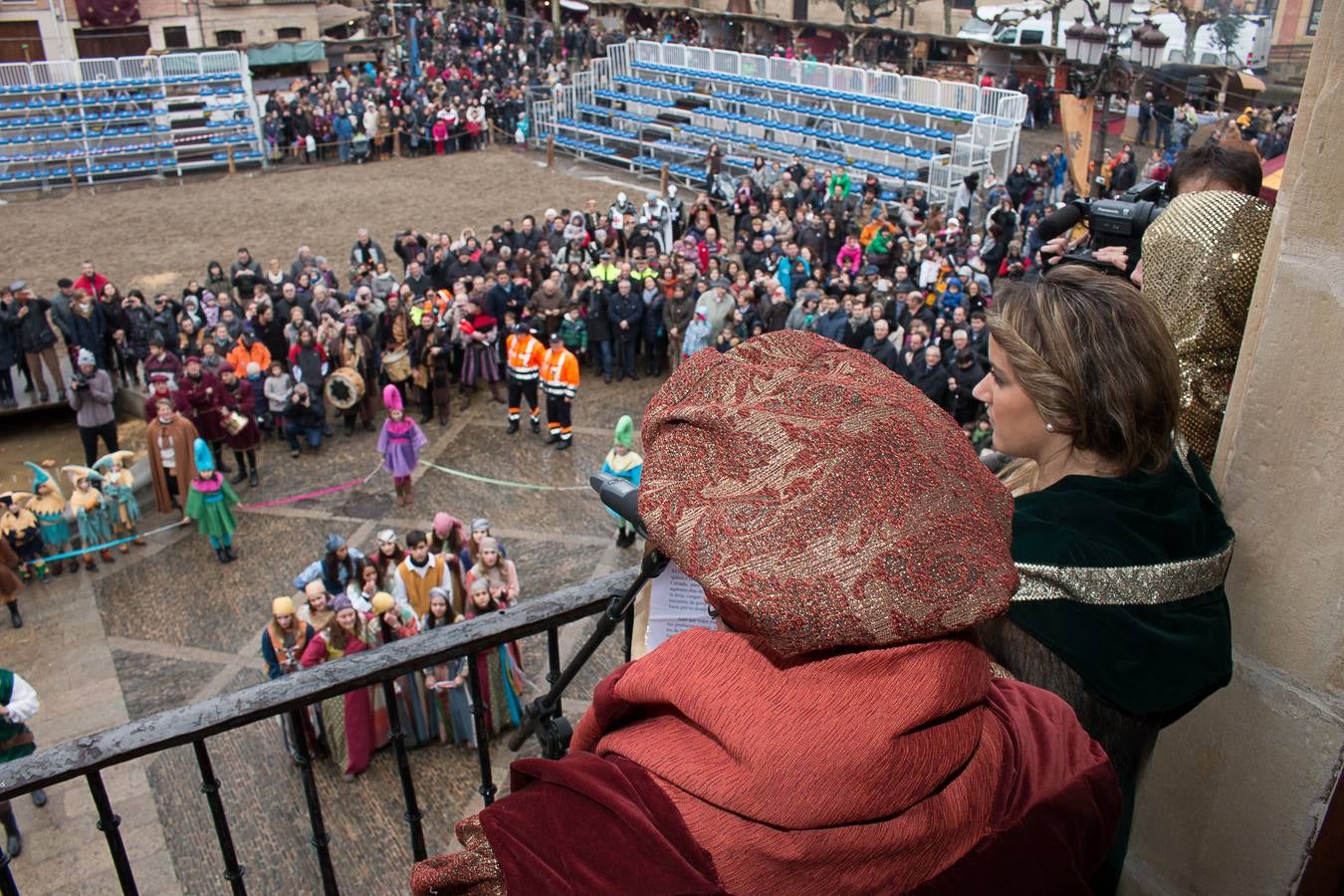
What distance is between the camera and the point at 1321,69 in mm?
1948

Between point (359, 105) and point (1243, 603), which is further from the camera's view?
point (359, 105)

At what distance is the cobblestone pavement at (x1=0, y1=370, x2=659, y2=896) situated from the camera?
289 inches

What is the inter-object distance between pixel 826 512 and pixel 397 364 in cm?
1363

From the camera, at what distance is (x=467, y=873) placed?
1.42 metres

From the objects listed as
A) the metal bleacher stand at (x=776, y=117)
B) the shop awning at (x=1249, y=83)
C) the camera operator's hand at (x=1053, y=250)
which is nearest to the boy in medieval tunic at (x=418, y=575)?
the camera operator's hand at (x=1053, y=250)

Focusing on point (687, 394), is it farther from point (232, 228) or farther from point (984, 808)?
point (232, 228)

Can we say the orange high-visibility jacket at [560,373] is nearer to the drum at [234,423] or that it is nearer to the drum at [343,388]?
the drum at [343,388]

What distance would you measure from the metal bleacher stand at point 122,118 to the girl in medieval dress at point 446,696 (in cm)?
2417

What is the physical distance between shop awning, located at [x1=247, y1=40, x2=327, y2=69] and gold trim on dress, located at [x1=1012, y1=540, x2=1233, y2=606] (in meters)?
36.5

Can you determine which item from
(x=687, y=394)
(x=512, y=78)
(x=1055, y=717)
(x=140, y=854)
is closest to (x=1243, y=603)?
(x=1055, y=717)

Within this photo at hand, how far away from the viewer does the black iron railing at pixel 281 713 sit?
2045 mm

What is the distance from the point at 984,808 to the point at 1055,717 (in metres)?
0.26

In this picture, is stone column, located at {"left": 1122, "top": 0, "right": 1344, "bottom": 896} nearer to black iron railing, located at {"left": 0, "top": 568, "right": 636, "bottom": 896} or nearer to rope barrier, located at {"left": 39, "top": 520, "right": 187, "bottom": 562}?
black iron railing, located at {"left": 0, "top": 568, "right": 636, "bottom": 896}

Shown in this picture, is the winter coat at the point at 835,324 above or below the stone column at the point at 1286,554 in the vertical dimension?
below
